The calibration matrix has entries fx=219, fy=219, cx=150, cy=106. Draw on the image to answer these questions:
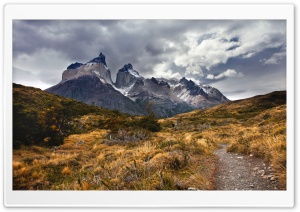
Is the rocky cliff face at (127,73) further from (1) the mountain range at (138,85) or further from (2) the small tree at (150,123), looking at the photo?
(2) the small tree at (150,123)

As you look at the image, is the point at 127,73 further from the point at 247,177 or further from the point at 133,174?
the point at 247,177

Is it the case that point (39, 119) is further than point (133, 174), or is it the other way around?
point (39, 119)

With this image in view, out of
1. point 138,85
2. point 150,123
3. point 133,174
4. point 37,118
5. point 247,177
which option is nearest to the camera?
point 247,177

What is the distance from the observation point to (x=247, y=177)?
4.96 meters

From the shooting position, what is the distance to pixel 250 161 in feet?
19.0

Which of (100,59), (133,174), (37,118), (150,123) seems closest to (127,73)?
(100,59)

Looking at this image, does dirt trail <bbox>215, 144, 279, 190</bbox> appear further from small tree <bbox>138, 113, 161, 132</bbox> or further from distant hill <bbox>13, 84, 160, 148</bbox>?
small tree <bbox>138, 113, 161, 132</bbox>

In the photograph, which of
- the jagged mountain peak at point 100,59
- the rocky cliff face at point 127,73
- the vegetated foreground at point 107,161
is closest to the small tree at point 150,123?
the rocky cliff face at point 127,73

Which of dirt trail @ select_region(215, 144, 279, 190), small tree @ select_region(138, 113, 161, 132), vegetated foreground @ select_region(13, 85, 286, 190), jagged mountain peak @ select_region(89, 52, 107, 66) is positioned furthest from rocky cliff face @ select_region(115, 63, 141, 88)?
small tree @ select_region(138, 113, 161, 132)

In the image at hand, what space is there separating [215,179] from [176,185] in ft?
3.16

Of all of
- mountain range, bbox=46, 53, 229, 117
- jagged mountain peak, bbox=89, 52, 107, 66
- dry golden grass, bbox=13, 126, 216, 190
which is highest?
jagged mountain peak, bbox=89, 52, 107, 66

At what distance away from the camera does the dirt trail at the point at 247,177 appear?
4.70 m

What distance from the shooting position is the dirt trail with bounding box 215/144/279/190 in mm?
4703
